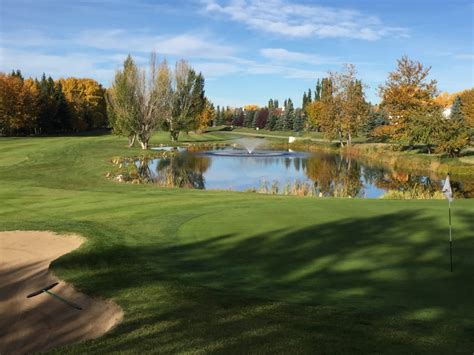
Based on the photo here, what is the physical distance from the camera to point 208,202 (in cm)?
1828

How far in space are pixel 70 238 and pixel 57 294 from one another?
13.2 ft

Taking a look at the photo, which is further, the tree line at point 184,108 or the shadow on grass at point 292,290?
the tree line at point 184,108

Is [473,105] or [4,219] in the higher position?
[473,105]

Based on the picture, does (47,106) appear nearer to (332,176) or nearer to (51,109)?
(51,109)

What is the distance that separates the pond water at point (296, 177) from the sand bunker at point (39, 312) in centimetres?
1951

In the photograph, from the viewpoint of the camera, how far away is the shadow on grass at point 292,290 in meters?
6.24

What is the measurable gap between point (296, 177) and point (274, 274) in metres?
29.7

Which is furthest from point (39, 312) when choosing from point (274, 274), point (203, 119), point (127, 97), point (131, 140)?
point (203, 119)

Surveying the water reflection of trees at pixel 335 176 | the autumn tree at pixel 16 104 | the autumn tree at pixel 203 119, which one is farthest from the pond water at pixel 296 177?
the autumn tree at pixel 16 104

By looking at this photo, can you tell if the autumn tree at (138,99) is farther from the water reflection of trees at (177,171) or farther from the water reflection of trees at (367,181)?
the water reflection of trees at (367,181)

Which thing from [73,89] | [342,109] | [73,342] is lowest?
[73,342]

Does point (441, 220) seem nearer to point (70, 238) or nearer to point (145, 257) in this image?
point (145, 257)

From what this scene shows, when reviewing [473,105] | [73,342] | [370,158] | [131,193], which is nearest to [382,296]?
[73,342]

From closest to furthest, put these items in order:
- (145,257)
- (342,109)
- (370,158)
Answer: (145,257) < (370,158) < (342,109)
